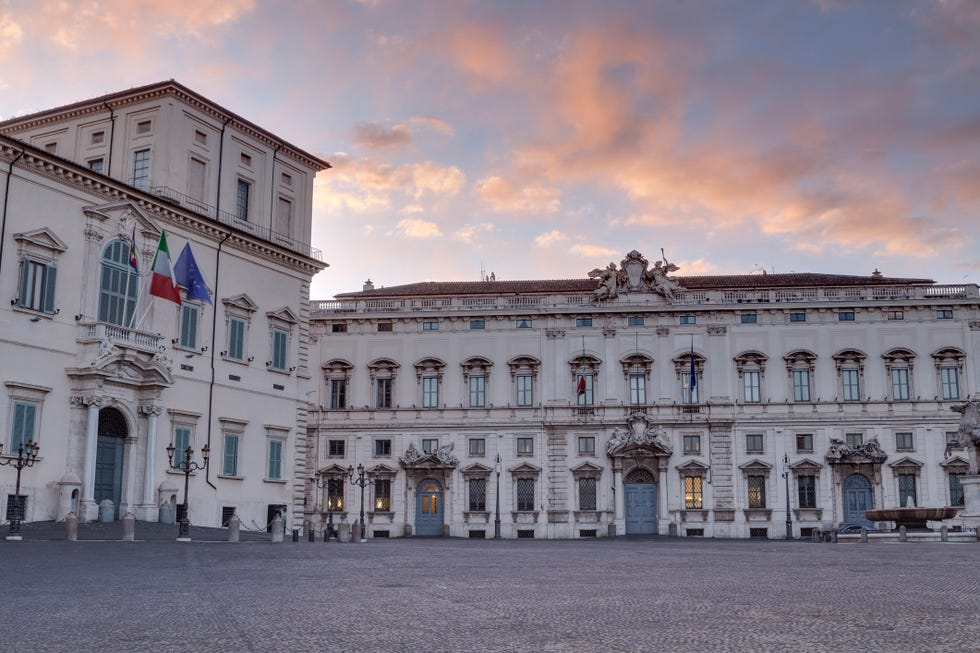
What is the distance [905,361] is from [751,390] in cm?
821

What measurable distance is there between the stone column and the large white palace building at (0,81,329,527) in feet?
0.21

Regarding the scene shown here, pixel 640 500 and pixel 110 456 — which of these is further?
pixel 640 500

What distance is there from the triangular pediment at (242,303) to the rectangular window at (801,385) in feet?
101

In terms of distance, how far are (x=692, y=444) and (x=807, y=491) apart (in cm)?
641

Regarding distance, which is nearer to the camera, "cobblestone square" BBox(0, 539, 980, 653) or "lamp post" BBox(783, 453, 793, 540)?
"cobblestone square" BBox(0, 539, 980, 653)

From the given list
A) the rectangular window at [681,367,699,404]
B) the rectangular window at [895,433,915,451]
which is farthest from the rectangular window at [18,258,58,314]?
the rectangular window at [895,433,915,451]

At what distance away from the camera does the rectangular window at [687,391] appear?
5834cm

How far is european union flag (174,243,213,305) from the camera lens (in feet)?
118

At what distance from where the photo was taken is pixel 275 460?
137 ft

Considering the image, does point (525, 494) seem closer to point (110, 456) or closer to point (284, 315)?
point (284, 315)

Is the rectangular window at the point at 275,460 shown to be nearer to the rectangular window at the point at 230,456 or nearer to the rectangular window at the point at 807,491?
the rectangular window at the point at 230,456

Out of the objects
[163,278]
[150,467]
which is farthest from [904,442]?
[163,278]

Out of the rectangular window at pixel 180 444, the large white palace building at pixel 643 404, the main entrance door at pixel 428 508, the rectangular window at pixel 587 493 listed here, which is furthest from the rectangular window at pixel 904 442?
the rectangular window at pixel 180 444

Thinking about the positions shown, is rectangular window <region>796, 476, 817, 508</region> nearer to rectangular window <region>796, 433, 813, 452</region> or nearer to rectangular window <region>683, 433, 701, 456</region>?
rectangular window <region>796, 433, 813, 452</region>
